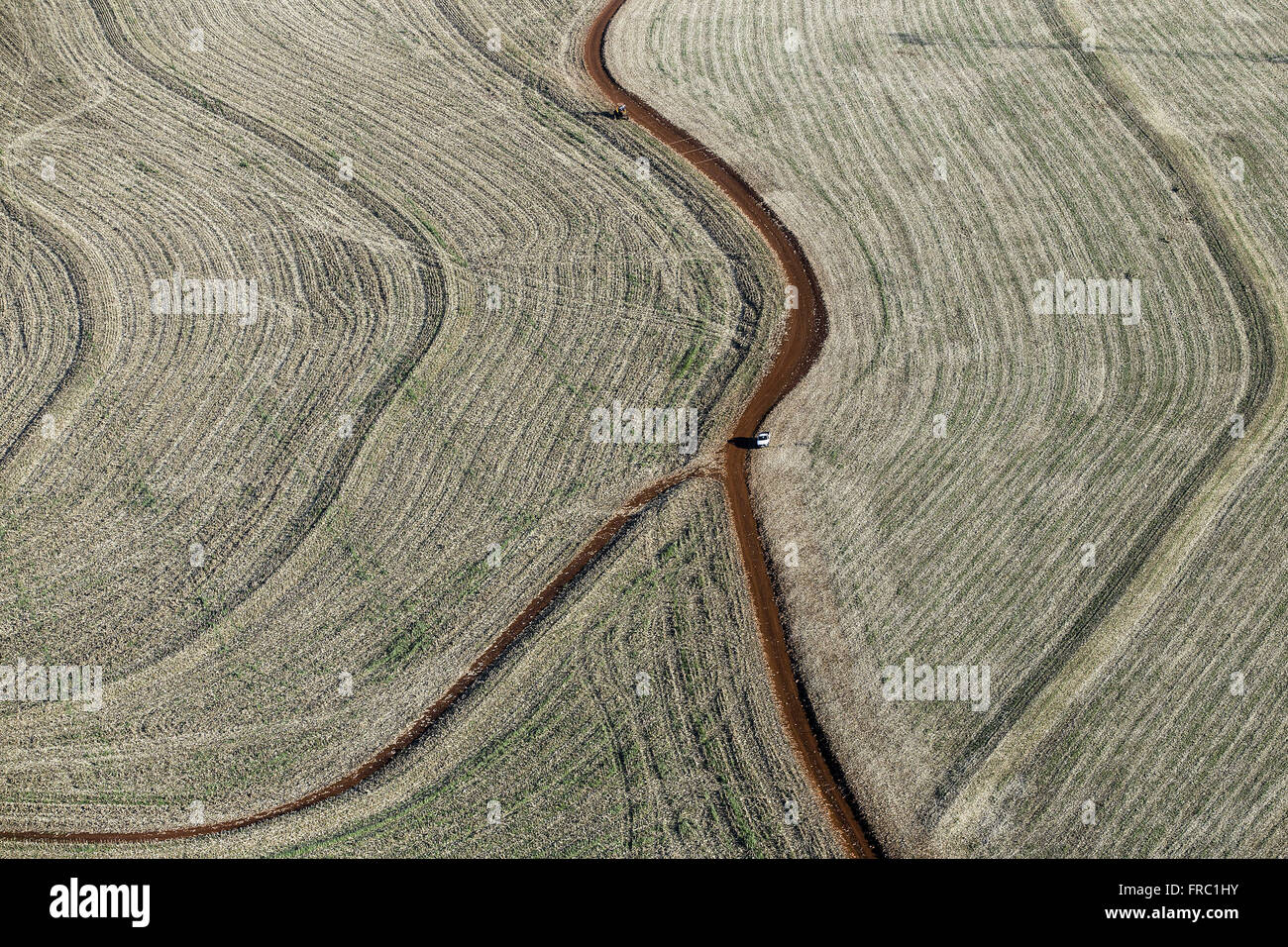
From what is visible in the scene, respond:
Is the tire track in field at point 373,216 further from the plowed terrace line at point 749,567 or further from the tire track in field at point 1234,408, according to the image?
the tire track in field at point 1234,408

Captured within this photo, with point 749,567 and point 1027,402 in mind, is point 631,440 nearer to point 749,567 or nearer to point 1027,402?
point 749,567

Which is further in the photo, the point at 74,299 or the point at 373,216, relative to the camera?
the point at 373,216

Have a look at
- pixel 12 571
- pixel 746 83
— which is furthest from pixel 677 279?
pixel 12 571

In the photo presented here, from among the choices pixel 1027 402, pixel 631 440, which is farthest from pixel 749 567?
pixel 1027 402

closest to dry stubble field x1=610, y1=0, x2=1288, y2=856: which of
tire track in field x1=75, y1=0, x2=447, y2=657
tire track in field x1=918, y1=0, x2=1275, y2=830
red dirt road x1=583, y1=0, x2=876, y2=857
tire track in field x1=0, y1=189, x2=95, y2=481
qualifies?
tire track in field x1=918, y1=0, x2=1275, y2=830

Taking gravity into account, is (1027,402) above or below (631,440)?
above

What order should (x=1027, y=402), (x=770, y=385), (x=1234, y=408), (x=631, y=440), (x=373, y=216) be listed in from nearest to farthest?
(x=631, y=440) → (x=1027, y=402) → (x=1234, y=408) → (x=770, y=385) → (x=373, y=216)

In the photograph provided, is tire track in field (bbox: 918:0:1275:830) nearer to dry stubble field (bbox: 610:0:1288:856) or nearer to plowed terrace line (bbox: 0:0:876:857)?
dry stubble field (bbox: 610:0:1288:856)
